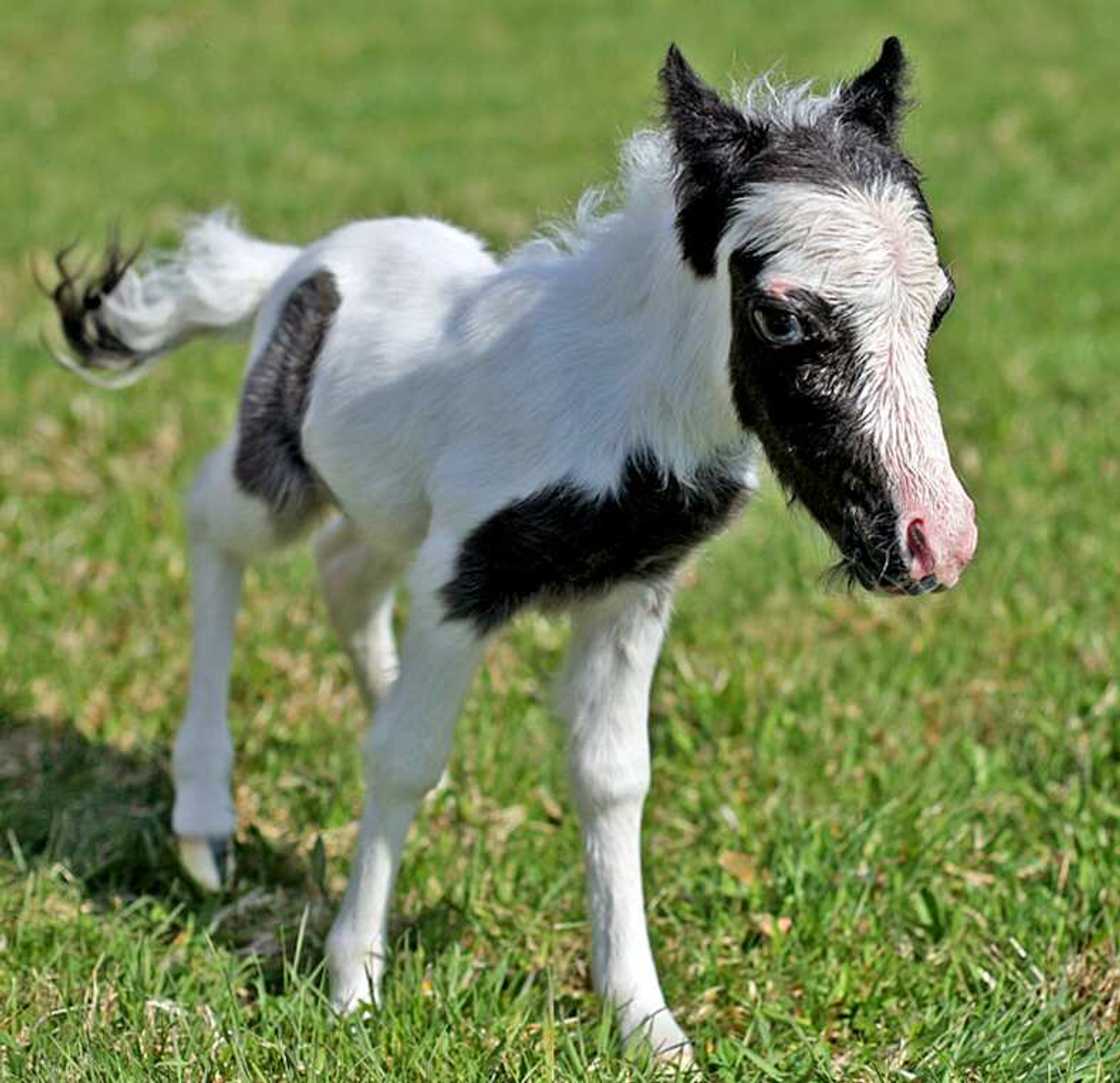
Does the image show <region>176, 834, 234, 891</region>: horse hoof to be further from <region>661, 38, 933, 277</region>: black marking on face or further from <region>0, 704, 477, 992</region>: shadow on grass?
<region>661, 38, 933, 277</region>: black marking on face

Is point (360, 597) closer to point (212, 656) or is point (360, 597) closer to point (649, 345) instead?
point (212, 656)

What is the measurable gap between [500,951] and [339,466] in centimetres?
104

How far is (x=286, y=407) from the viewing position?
3.62m

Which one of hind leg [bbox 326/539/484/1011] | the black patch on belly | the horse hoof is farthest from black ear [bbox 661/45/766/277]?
the horse hoof

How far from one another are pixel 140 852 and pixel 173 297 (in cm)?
126

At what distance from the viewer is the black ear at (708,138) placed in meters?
2.70

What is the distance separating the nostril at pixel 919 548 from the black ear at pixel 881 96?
681 millimetres

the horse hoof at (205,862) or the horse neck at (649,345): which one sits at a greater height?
the horse neck at (649,345)

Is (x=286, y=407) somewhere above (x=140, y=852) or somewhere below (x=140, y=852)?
above

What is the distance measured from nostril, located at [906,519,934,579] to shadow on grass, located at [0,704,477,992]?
1495mm

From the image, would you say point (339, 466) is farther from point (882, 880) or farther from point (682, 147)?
point (882, 880)

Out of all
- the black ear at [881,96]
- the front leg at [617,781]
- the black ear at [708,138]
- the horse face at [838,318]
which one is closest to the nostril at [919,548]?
the horse face at [838,318]

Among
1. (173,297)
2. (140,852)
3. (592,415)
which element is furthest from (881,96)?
(140,852)

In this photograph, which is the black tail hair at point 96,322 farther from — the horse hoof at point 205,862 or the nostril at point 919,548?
the nostril at point 919,548
